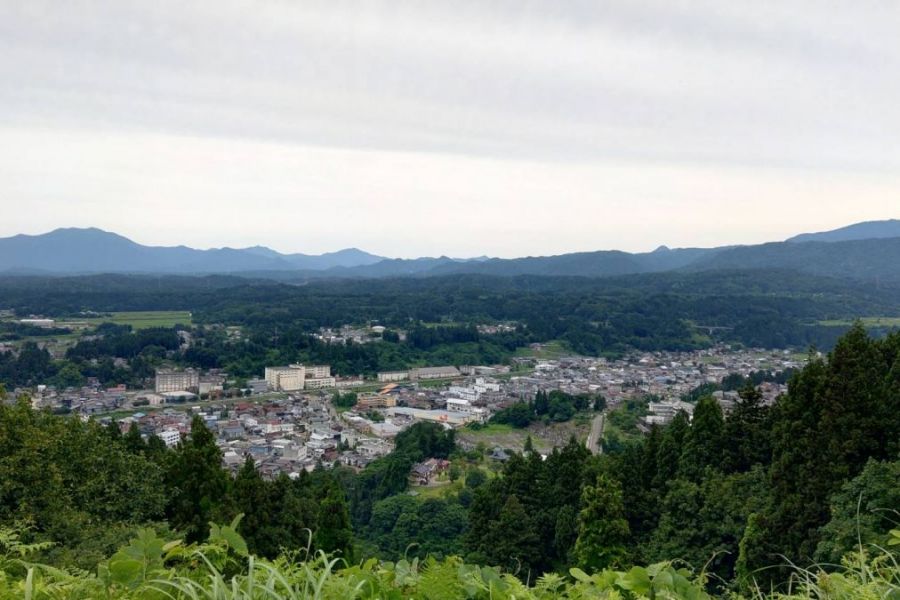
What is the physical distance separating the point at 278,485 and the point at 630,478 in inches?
198

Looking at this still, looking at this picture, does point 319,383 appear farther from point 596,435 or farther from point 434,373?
point 596,435

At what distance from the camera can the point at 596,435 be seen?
24688 mm

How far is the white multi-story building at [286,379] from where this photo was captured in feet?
126

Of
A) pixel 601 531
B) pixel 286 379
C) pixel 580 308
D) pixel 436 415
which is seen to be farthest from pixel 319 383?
pixel 601 531

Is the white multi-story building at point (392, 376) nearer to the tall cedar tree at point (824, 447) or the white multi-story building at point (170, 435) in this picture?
the white multi-story building at point (170, 435)

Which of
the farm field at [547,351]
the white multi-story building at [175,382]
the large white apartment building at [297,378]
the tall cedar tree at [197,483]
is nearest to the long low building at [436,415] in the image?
the large white apartment building at [297,378]

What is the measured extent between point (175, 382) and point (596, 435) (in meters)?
24.9

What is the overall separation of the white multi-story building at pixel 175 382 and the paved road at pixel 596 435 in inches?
909

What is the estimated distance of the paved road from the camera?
2220cm

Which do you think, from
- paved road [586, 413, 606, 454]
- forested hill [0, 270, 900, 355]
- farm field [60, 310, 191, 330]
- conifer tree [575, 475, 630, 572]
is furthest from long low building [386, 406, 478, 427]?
farm field [60, 310, 191, 330]

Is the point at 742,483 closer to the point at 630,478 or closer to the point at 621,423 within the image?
the point at 630,478

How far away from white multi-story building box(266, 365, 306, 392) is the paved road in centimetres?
1948

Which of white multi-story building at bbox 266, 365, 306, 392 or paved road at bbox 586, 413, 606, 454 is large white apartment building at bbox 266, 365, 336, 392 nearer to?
white multi-story building at bbox 266, 365, 306, 392

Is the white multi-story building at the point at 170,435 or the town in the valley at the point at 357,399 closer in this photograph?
the white multi-story building at the point at 170,435
